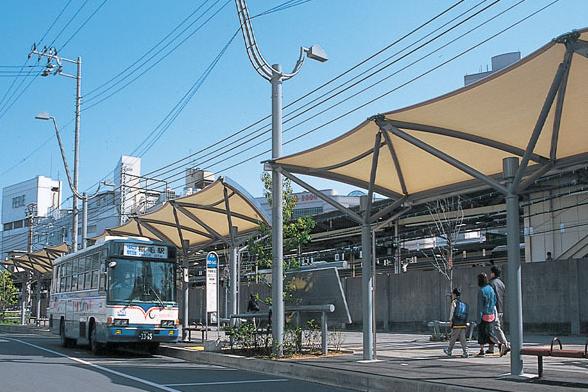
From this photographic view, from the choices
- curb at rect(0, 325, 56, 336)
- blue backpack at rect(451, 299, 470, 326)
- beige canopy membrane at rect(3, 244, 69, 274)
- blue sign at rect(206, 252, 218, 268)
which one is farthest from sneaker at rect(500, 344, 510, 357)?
beige canopy membrane at rect(3, 244, 69, 274)

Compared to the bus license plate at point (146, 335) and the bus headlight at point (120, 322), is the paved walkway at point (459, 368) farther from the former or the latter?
the bus headlight at point (120, 322)

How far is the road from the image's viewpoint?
39.9 feet

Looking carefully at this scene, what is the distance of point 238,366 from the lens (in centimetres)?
1577

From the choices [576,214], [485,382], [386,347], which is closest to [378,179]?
[386,347]

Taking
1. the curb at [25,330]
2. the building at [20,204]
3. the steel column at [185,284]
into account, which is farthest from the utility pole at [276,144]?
the building at [20,204]

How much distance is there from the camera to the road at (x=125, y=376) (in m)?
12.2

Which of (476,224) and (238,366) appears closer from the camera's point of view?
(238,366)

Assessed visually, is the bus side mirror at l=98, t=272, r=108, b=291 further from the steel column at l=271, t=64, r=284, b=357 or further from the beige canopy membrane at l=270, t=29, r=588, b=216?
the beige canopy membrane at l=270, t=29, r=588, b=216

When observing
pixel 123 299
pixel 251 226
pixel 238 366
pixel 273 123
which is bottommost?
pixel 238 366

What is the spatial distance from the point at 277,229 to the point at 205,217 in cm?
847

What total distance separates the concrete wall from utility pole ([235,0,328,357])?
4.34m

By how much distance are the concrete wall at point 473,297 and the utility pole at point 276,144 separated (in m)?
4.34

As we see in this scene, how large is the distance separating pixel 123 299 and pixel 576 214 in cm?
1989

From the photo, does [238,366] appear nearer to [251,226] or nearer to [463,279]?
[251,226]
